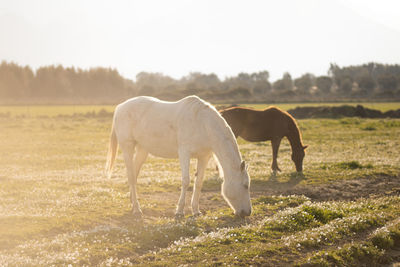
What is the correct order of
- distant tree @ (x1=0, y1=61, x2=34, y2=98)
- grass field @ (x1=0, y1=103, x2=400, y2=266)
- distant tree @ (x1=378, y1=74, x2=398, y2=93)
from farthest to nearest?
distant tree @ (x1=378, y1=74, x2=398, y2=93) → distant tree @ (x1=0, y1=61, x2=34, y2=98) → grass field @ (x1=0, y1=103, x2=400, y2=266)

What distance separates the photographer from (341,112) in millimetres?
51688

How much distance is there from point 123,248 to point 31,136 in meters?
29.1

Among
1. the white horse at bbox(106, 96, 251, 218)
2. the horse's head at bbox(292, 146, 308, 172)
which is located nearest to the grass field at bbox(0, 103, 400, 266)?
the horse's head at bbox(292, 146, 308, 172)

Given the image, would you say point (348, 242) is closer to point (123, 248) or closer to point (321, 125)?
point (123, 248)

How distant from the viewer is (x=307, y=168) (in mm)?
18422

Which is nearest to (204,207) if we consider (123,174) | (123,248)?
(123,248)

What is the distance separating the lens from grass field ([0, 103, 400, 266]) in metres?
7.56

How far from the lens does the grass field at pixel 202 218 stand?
24.8ft

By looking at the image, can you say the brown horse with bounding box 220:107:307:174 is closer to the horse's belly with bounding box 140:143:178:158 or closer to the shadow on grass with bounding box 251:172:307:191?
the shadow on grass with bounding box 251:172:307:191

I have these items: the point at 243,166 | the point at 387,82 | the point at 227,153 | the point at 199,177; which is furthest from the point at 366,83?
the point at 243,166

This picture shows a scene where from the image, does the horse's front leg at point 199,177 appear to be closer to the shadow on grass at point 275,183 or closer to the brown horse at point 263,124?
the shadow on grass at point 275,183

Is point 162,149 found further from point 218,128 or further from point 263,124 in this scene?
point 263,124

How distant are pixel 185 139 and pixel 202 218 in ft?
7.06

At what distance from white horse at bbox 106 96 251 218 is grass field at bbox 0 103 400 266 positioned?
0.93m
